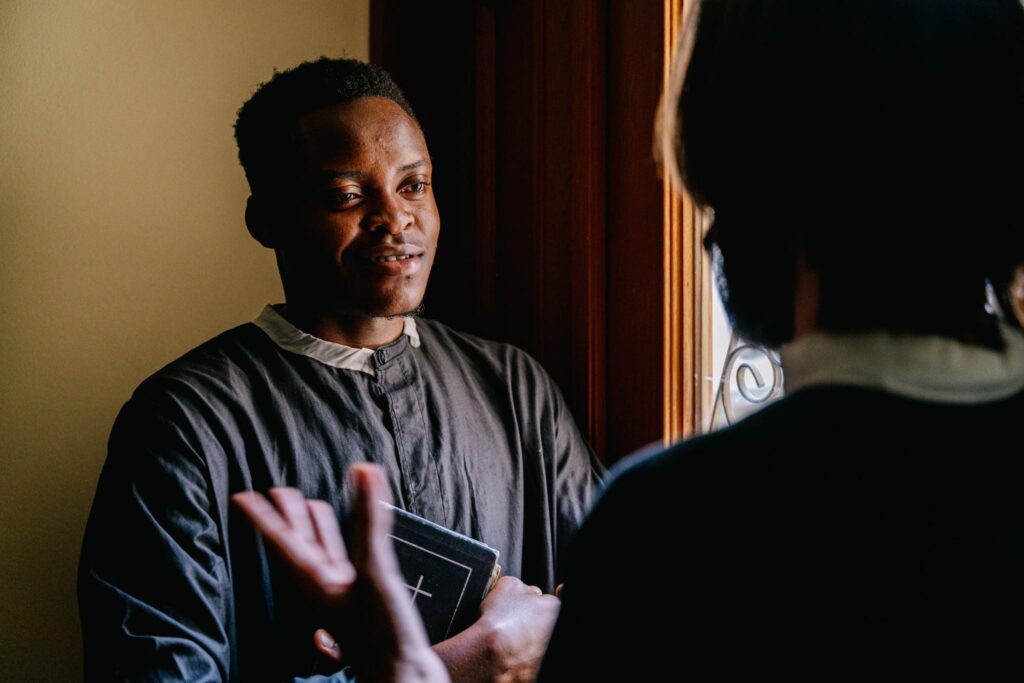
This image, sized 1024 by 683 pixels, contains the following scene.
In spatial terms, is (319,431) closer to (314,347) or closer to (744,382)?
(314,347)

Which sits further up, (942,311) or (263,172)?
(263,172)

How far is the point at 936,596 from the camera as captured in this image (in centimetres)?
41

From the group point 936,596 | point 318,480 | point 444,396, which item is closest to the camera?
point 936,596

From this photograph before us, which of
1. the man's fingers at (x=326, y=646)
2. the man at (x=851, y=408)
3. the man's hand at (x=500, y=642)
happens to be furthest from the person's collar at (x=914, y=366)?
the man's fingers at (x=326, y=646)

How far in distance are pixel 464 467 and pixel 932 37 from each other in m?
0.89

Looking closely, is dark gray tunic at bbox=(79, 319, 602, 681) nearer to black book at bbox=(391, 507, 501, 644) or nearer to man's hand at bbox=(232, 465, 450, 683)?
black book at bbox=(391, 507, 501, 644)

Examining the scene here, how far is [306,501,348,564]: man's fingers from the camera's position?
0.55 meters

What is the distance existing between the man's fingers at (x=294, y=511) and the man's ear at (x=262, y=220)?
817mm

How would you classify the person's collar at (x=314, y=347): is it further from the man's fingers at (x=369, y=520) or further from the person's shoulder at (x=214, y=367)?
the man's fingers at (x=369, y=520)

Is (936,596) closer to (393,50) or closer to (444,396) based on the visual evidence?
(444,396)

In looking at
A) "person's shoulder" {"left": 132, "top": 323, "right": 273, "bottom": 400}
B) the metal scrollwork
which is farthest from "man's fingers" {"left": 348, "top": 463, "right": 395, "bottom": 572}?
the metal scrollwork

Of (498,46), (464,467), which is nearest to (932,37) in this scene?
(464,467)

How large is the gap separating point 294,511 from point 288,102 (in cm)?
89

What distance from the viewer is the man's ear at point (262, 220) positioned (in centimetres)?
130
